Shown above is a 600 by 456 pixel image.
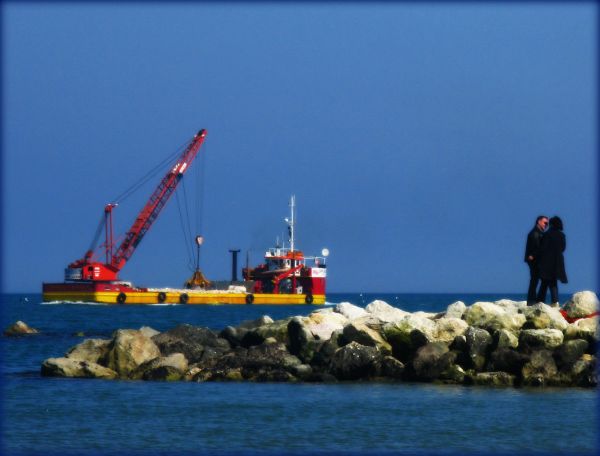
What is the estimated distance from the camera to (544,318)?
24.0 metres

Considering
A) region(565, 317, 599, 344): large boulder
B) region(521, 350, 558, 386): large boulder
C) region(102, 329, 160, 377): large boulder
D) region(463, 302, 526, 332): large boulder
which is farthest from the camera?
region(102, 329, 160, 377): large boulder

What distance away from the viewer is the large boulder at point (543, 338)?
23.2 metres

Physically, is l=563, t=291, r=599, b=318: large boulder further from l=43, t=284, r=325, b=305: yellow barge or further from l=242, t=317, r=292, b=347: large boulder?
l=43, t=284, r=325, b=305: yellow barge

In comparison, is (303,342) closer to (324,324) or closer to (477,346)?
(324,324)

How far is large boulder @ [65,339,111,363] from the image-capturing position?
27.1 meters

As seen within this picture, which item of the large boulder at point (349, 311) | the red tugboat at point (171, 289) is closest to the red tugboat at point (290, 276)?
the red tugboat at point (171, 289)

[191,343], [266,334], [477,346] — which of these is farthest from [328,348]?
[191,343]

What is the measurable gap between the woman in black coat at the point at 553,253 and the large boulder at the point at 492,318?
1486 mm

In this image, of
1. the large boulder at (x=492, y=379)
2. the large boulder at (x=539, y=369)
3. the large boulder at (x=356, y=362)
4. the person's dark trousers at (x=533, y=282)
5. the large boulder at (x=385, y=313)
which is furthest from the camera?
the large boulder at (x=385, y=313)

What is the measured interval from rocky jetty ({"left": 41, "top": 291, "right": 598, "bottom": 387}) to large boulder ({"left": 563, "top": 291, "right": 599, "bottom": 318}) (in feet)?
0.08

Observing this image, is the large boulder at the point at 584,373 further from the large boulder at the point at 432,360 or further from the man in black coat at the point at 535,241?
the large boulder at the point at 432,360

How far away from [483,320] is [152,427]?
9160 mm

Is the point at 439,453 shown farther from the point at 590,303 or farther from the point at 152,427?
the point at 590,303

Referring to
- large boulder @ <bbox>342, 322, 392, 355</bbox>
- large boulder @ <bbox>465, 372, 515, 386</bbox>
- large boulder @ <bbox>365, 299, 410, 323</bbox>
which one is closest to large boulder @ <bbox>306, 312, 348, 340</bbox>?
large boulder @ <bbox>365, 299, 410, 323</bbox>
